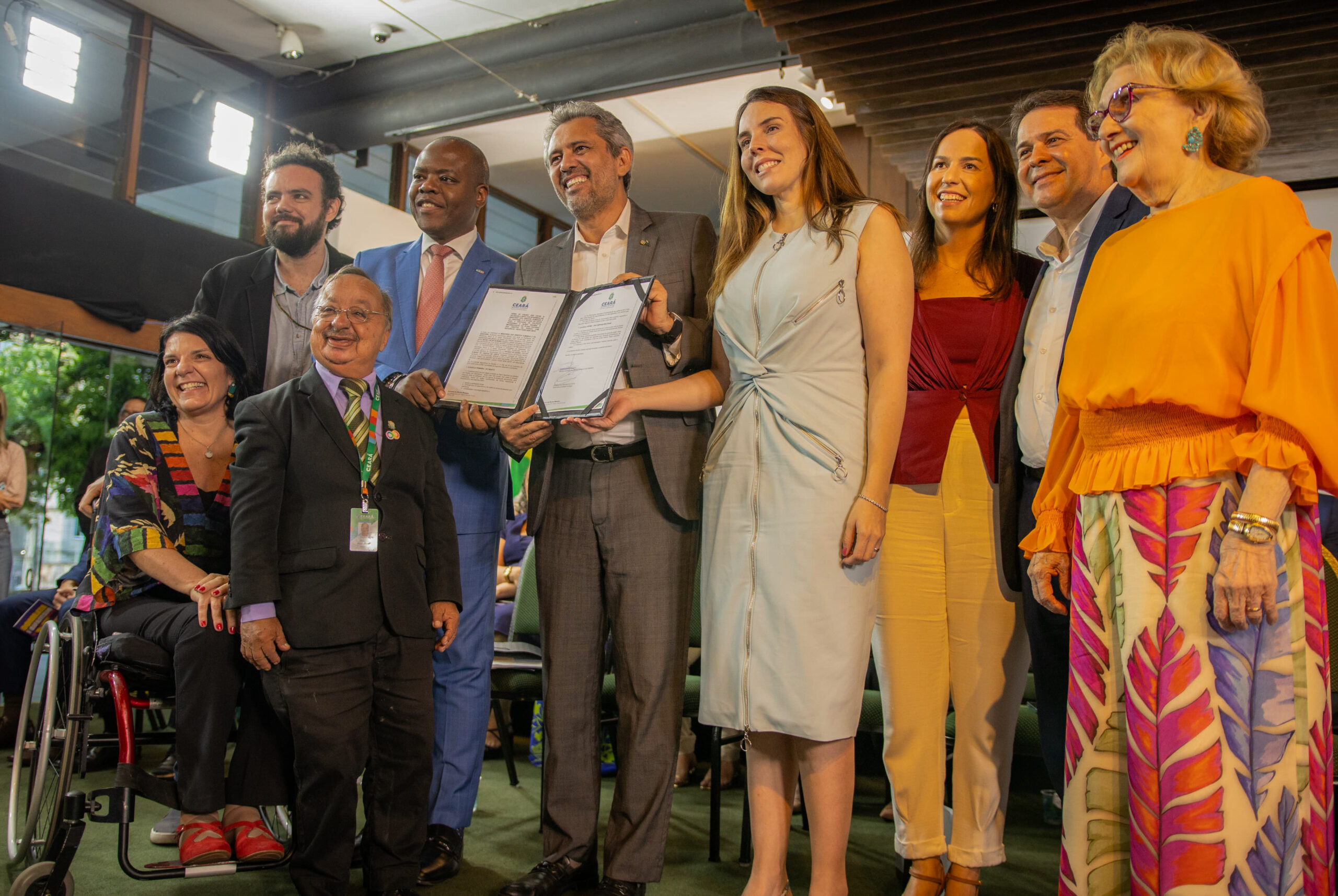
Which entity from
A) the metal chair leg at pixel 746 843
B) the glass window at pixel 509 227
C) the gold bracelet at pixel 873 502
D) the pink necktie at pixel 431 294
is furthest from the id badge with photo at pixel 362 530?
the glass window at pixel 509 227

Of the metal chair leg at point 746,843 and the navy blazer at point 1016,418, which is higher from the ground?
the navy blazer at point 1016,418

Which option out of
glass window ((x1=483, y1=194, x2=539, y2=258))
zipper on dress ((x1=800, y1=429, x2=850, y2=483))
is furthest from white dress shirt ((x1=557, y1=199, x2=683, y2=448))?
glass window ((x1=483, y1=194, x2=539, y2=258))

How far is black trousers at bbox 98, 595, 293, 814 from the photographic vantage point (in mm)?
2377

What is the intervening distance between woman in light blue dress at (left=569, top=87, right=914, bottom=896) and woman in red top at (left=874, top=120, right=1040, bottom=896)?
0.21 meters

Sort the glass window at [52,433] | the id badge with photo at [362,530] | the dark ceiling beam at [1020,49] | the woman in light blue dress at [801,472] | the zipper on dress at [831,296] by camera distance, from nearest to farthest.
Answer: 1. the woman in light blue dress at [801,472]
2. the zipper on dress at [831,296]
3. the id badge with photo at [362,530]
4. the dark ceiling beam at [1020,49]
5. the glass window at [52,433]

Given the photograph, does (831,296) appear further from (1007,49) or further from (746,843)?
(1007,49)

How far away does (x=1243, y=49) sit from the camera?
503 centimetres

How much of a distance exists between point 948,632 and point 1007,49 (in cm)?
411

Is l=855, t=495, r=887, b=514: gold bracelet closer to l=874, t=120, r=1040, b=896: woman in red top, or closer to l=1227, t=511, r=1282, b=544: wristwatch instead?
l=874, t=120, r=1040, b=896: woman in red top

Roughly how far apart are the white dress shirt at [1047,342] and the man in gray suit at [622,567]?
0.77 meters

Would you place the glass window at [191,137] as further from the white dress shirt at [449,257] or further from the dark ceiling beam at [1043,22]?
the white dress shirt at [449,257]

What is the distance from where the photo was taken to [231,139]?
26.2 feet

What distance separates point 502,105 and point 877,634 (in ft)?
20.8

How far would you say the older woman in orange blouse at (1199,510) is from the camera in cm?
143
